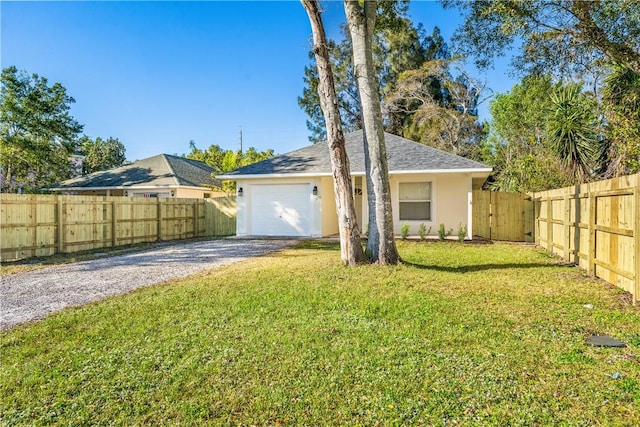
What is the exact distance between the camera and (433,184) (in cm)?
1403

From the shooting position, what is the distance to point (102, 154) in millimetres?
38531

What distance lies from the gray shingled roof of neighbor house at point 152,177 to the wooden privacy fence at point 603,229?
17.4m

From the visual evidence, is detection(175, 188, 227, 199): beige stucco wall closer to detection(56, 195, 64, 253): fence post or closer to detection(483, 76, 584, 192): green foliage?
detection(56, 195, 64, 253): fence post

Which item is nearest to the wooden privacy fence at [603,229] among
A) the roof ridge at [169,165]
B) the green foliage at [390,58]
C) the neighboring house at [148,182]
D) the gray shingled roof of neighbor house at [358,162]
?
the gray shingled roof of neighbor house at [358,162]

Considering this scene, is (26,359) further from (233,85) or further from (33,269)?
(233,85)

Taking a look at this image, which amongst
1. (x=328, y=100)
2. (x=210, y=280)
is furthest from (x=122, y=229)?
(x=328, y=100)

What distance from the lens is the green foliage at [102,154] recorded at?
36469 millimetres

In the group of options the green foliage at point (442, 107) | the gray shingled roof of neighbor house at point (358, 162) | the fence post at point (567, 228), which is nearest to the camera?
the fence post at point (567, 228)

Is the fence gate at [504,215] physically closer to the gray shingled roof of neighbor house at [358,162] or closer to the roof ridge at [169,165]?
the gray shingled roof of neighbor house at [358,162]

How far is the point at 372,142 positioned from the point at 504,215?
822 cm

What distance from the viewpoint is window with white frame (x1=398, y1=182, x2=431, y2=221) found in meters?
14.2

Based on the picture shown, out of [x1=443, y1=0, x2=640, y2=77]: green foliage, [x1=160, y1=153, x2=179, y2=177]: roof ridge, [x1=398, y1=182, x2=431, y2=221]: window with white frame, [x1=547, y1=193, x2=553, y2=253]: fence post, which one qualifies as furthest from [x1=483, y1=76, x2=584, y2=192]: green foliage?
[x1=160, y1=153, x2=179, y2=177]: roof ridge

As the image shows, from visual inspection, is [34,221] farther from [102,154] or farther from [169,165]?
[102,154]

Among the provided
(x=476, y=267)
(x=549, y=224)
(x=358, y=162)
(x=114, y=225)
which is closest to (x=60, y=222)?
(x=114, y=225)
